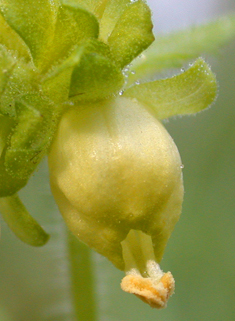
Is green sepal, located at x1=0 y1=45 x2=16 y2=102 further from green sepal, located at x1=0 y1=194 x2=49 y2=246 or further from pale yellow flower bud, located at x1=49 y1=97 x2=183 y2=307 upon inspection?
green sepal, located at x1=0 y1=194 x2=49 y2=246

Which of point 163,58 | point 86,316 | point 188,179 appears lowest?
point 188,179

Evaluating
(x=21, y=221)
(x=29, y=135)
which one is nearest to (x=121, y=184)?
(x=29, y=135)

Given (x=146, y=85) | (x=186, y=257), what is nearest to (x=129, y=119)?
(x=146, y=85)

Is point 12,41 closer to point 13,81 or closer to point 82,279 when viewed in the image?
point 13,81

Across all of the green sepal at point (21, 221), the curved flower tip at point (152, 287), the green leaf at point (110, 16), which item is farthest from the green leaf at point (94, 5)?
the curved flower tip at point (152, 287)

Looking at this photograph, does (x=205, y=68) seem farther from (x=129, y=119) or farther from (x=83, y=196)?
(x=83, y=196)

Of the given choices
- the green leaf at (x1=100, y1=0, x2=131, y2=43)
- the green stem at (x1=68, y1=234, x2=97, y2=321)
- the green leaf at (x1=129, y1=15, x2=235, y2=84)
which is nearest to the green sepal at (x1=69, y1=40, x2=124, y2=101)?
the green leaf at (x1=100, y1=0, x2=131, y2=43)
